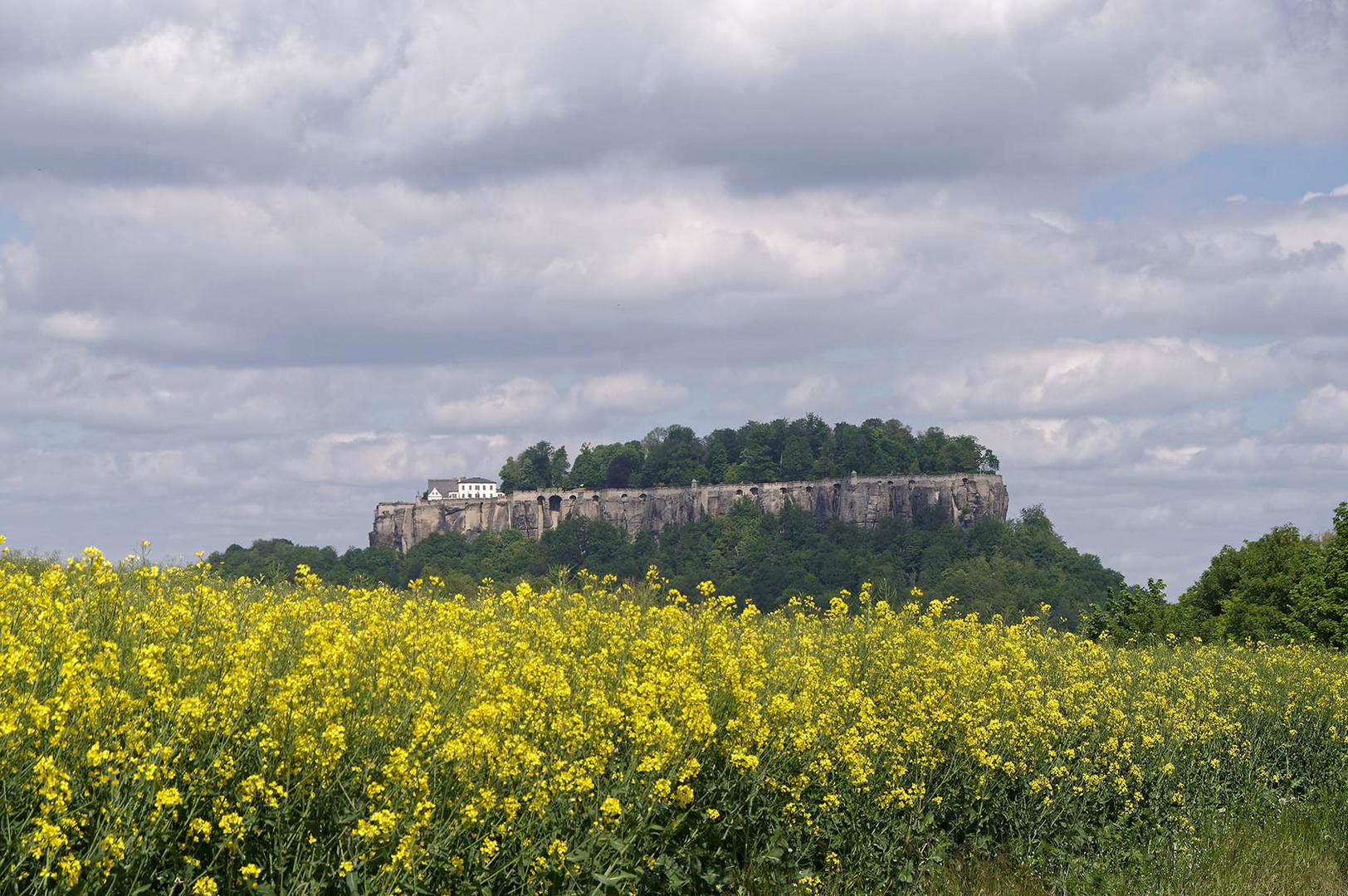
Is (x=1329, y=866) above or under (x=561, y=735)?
under

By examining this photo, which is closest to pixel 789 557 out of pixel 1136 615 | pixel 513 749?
pixel 1136 615

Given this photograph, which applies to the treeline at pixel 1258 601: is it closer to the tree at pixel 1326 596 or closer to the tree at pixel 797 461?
the tree at pixel 1326 596

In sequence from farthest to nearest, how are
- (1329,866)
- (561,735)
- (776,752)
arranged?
(1329,866) < (776,752) < (561,735)

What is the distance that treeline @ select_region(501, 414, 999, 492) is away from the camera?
173 metres

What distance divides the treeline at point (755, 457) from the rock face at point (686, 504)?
387 centimetres

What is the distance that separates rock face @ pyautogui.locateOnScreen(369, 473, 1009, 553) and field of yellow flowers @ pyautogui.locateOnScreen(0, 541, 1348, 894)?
5935 inches

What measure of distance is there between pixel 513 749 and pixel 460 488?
7414 inches

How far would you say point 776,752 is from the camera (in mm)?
8070

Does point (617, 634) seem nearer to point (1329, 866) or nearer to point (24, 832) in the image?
point (24, 832)

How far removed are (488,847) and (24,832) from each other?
1866 mm

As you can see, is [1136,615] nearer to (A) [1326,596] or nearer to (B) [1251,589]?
(B) [1251,589]

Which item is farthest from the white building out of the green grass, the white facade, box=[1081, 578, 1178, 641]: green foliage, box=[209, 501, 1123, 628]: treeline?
the green grass

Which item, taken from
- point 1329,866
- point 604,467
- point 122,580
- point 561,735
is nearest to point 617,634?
point 561,735

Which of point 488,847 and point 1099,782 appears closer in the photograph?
point 488,847
